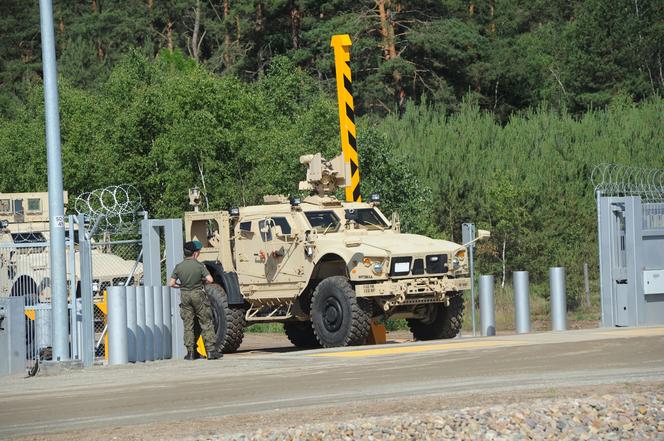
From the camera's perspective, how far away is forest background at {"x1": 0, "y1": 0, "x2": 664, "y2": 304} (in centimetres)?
3606

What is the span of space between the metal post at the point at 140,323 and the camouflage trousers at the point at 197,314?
1.80 feet

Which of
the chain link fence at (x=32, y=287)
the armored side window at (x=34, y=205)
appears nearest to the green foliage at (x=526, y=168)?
the armored side window at (x=34, y=205)

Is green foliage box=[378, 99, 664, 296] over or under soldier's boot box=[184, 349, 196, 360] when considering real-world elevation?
over

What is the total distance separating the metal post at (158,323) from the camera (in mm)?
19500

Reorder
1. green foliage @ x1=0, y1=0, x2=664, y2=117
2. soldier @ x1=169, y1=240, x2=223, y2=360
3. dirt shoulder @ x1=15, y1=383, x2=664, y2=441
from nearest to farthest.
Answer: dirt shoulder @ x1=15, y1=383, x2=664, y2=441, soldier @ x1=169, y1=240, x2=223, y2=360, green foliage @ x1=0, y1=0, x2=664, y2=117

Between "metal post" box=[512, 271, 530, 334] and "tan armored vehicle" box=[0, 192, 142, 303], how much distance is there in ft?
21.5

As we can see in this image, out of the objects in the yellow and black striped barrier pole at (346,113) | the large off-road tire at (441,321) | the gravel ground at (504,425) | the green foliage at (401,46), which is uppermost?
the green foliage at (401,46)

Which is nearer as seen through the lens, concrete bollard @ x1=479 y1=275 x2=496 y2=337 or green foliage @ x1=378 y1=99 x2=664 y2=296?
concrete bollard @ x1=479 y1=275 x2=496 y2=337

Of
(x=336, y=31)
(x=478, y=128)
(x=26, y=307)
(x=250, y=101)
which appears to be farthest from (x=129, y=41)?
(x=26, y=307)

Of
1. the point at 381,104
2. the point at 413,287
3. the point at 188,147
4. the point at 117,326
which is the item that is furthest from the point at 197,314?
the point at 381,104

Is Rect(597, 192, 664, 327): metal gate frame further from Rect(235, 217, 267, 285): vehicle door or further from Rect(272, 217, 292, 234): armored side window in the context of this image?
Rect(235, 217, 267, 285): vehicle door

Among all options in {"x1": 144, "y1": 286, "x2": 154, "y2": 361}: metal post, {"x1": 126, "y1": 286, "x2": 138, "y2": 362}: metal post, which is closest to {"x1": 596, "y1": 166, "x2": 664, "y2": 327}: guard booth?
{"x1": 144, "y1": 286, "x2": 154, "y2": 361}: metal post

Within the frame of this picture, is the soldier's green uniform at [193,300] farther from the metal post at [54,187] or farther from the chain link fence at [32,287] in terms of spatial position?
the chain link fence at [32,287]

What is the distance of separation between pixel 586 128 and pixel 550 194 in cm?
1060
